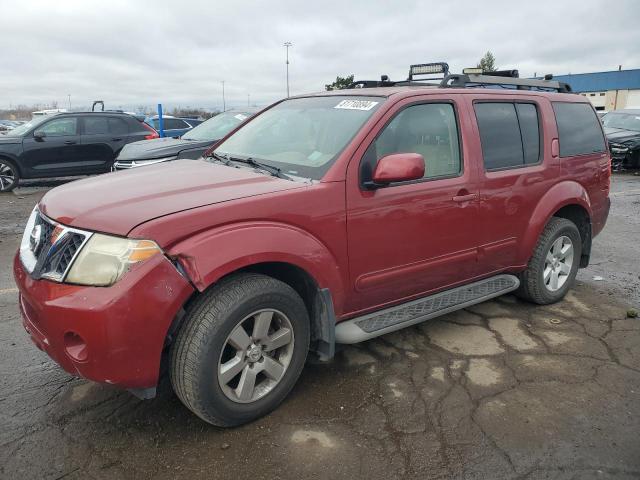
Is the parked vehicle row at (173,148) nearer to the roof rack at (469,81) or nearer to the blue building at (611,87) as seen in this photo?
the roof rack at (469,81)

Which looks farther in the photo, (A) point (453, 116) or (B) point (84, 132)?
(B) point (84, 132)

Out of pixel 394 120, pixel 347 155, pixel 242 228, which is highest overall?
pixel 394 120

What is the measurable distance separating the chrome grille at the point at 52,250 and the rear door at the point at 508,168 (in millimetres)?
2576

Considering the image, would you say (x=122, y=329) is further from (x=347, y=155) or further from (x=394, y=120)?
(x=394, y=120)

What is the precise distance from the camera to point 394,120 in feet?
10.6

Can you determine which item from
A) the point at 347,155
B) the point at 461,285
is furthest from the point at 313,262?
the point at 461,285

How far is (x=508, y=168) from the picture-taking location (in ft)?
12.5

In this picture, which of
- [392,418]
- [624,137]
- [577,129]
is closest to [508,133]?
[577,129]

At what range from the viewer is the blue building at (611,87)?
177 ft

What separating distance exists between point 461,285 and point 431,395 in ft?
3.34

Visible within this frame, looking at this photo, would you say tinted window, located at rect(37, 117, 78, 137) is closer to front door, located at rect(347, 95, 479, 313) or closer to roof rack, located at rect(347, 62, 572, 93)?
roof rack, located at rect(347, 62, 572, 93)

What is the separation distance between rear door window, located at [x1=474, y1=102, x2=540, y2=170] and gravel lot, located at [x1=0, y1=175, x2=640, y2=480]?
4.26 ft

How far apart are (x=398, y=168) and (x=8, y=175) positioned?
10.6 meters

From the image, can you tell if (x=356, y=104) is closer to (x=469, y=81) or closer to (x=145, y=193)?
(x=469, y=81)
